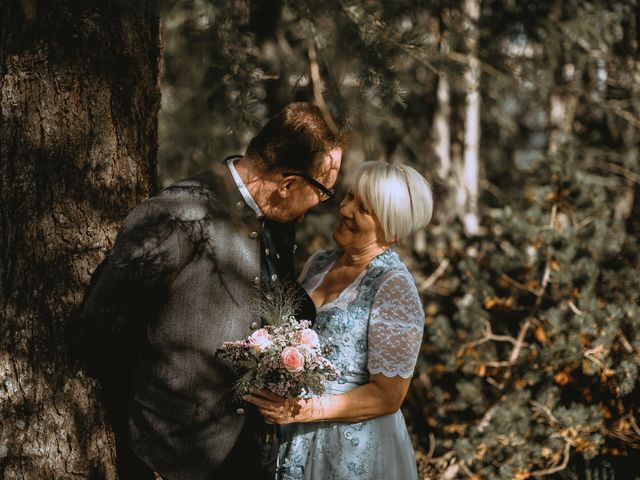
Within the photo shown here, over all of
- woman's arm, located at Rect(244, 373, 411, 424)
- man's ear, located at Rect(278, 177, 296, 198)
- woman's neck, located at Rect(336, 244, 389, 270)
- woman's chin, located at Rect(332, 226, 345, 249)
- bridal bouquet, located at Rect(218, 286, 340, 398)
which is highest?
man's ear, located at Rect(278, 177, 296, 198)

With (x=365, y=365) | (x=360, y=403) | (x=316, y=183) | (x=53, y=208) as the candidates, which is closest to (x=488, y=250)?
(x=365, y=365)

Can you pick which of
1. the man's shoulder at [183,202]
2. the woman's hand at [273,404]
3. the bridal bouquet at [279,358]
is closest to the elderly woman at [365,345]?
the woman's hand at [273,404]

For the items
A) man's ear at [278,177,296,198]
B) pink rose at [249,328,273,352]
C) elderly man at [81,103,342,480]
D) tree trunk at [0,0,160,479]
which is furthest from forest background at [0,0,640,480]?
pink rose at [249,328,273,352]

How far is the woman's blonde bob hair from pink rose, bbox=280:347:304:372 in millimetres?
847

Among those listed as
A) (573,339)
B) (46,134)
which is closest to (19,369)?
(46,134)

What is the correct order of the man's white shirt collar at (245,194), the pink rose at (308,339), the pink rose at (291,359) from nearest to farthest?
the pink rose at (291,359), the pink rose at (308,339), the man's white shirt collar at (245,194)

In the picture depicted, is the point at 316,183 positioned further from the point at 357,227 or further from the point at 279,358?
the point at 279,358

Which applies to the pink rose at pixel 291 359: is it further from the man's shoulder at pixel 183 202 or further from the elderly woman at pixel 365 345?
the man's shoulder at pixel 183 202

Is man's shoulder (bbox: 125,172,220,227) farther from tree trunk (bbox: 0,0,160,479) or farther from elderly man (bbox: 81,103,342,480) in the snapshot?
tree trunk (bbox: 0,0,160,479)

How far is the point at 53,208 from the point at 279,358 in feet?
3.11

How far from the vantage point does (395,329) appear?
2385mm

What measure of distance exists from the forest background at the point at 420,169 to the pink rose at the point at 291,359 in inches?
30.6

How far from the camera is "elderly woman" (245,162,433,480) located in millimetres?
2373

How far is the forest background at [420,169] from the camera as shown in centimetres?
216
